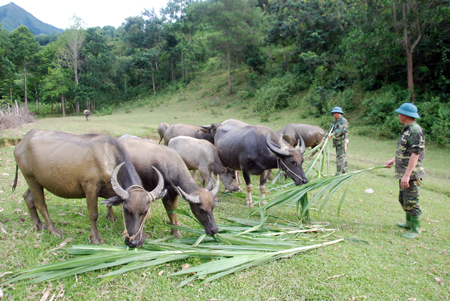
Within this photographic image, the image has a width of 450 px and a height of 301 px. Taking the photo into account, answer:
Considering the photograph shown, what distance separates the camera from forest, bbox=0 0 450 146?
1705 cm

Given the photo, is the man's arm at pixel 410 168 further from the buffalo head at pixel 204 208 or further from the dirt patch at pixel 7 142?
the dirt patch at pixel 7 142

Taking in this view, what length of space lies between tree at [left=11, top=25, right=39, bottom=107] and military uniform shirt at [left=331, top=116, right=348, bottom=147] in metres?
36.8

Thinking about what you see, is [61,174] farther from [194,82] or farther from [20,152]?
[194,82]

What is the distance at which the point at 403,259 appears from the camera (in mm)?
4137

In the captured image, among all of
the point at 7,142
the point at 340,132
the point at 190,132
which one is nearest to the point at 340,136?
the point at 340,132

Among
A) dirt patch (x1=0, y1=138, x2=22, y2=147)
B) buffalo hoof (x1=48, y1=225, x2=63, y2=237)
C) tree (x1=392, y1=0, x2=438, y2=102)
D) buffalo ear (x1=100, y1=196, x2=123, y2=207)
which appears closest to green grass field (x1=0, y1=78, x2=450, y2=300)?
buffalo hoof (x1=48, y1=225, x2=63, y2=237)

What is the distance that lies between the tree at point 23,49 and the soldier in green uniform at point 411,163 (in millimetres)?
39121

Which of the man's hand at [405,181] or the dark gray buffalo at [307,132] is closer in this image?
the man's hand at [405,181]

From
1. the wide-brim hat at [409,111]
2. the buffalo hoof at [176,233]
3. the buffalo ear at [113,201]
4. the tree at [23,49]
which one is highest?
the tree at [23,49]

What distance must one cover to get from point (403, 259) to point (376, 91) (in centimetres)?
2025

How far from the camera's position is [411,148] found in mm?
4824

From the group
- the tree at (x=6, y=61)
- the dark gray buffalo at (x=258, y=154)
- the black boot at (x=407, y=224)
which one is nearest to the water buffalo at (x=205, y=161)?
the dark gray buffalo at (x=258, y=154)

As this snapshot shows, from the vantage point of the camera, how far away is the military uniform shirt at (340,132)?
8352 mm

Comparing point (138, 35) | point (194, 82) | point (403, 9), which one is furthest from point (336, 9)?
point (138, 35)
